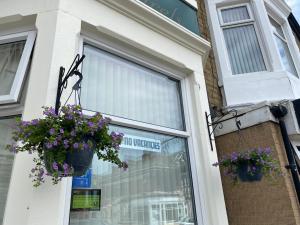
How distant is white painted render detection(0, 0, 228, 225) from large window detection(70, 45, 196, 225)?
0.58 feet

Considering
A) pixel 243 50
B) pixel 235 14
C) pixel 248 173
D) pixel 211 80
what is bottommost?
pixel 248 173

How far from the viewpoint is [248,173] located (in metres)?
2.72

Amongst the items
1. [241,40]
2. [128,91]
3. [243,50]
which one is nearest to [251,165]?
[128,91]

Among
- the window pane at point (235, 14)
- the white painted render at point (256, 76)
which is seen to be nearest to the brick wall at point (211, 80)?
the white painted render at point (256, 76)

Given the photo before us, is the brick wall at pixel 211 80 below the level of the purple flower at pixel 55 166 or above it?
above

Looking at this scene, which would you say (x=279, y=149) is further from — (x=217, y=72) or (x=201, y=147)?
(x=217, y=72)

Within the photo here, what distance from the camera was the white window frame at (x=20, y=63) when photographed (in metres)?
2.10

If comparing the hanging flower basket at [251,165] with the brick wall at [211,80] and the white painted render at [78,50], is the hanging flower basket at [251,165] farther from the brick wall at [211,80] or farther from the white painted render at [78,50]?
the brick wall at [211,80]

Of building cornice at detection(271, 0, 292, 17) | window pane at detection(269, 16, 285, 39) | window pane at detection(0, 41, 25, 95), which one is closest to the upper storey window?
window pane at detection(0, 41, 25, 95)

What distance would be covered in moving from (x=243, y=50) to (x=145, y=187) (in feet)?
12.4

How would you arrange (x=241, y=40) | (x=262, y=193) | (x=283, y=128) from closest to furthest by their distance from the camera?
(x=262, y=193) < (x=283, y=128) < (x=241, y=40)

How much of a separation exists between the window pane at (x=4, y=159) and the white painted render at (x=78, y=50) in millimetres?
147

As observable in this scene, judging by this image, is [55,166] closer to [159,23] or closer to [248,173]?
[248,173]

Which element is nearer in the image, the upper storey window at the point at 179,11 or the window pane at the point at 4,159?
the window pane at the point at 4,159
